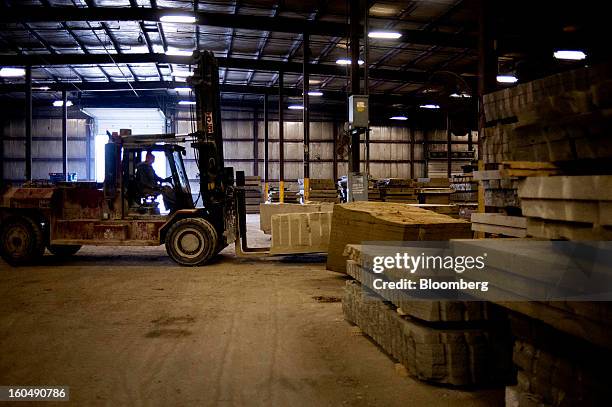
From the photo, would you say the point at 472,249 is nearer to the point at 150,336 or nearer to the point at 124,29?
the point at 150,336

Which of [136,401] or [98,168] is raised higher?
[98,168]

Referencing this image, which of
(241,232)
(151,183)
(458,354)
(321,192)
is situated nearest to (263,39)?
(321,192)

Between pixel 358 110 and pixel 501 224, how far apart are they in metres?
6.86

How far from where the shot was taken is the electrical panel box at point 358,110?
36.8 ft

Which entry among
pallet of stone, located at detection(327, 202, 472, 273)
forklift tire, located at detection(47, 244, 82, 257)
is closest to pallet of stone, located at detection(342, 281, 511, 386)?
pallet of stone, located at detection(327, 202, 472, 273)

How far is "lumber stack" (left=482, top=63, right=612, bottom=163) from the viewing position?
2.31 metres

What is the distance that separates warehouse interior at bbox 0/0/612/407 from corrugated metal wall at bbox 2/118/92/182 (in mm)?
6467

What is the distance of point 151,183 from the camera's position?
10.6 m

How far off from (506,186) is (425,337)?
1811mm

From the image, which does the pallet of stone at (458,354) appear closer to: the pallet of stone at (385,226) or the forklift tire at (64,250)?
the pallet of stone at (385,226)

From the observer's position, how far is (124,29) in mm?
17547

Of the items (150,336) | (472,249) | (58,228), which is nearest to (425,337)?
(472,249)

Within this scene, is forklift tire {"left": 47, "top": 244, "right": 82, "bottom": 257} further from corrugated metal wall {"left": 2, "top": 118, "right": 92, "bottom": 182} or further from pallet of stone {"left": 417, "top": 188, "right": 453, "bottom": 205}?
corrugated metal wall {"left": 2, "top": 118, "right": 92, "bottom": 182}

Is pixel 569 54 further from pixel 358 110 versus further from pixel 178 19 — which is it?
pixel 178 19
